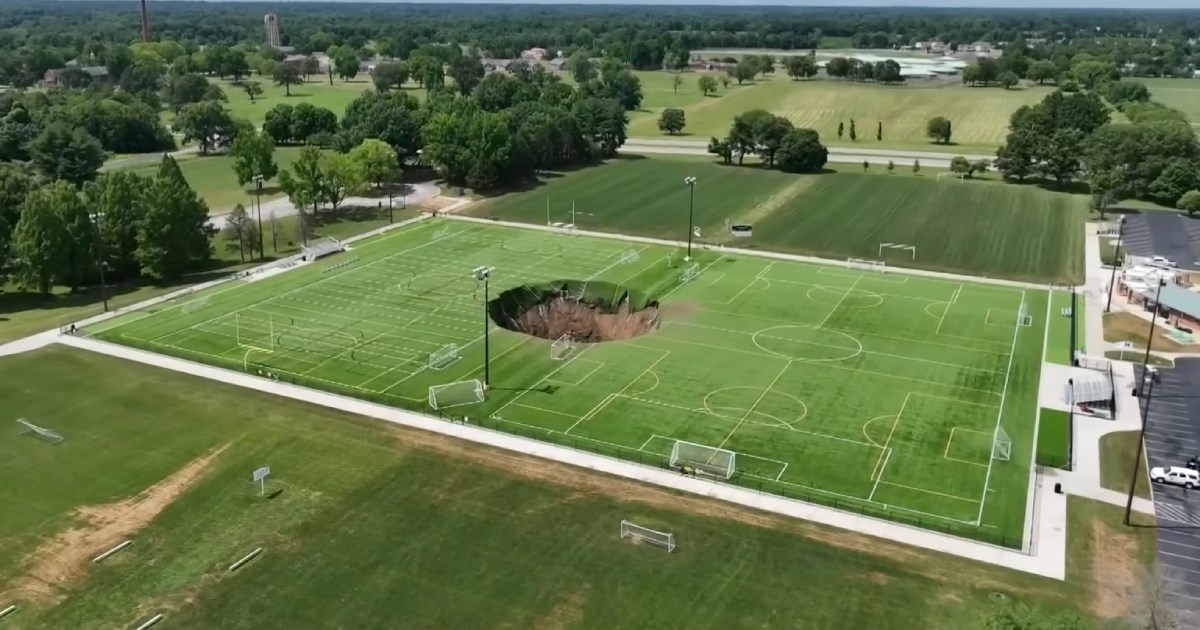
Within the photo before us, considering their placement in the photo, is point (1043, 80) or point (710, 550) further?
point (1043, 80)

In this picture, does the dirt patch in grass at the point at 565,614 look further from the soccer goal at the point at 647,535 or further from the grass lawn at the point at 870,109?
the grass lawn at the point at 870,109

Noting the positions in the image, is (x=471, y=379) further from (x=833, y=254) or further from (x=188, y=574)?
(x=833, y=254)

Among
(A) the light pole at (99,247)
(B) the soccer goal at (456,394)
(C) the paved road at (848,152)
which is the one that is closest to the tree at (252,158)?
(A) the light pole at (99,247)

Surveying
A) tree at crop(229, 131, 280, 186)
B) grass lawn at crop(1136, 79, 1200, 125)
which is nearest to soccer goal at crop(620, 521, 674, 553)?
tree at crop(229, 131, 280, 186)

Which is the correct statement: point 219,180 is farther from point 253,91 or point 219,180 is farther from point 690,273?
point 253,91

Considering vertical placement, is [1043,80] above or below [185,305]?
above

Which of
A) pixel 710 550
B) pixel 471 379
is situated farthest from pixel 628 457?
pixel 471 379

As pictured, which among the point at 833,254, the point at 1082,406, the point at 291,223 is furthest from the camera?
the point at 291,223
